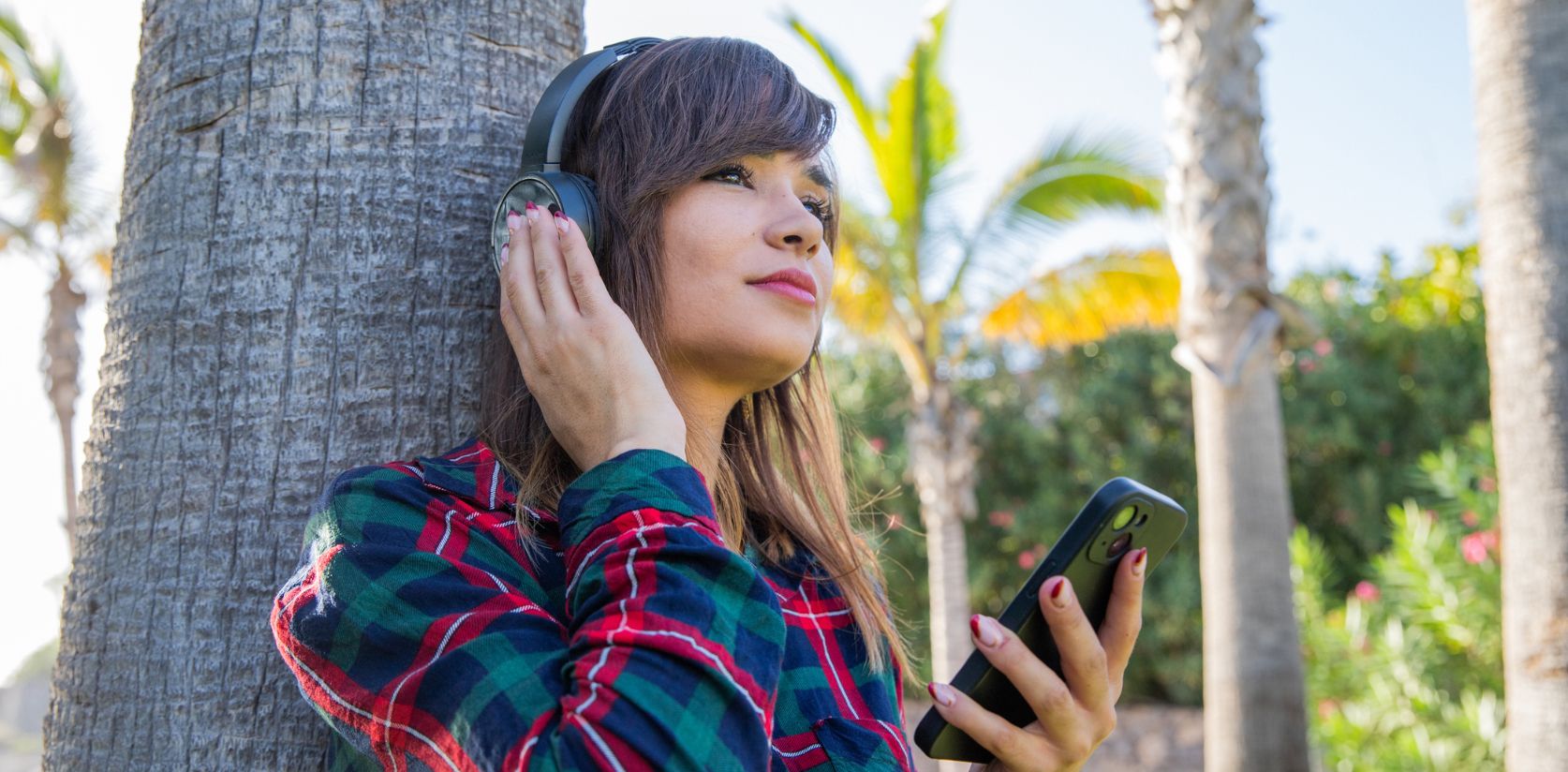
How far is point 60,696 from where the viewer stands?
1.67 metres

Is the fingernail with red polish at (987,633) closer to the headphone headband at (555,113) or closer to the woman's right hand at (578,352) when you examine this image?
the woman's right hand at (578,352)

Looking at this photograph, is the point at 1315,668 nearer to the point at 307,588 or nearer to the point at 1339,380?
the point at 1339,380

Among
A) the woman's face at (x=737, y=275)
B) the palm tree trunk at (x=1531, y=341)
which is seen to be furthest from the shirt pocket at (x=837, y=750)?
the palm tree trunk at (x=1531, y=341)

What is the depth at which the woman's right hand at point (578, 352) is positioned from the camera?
1291 mm

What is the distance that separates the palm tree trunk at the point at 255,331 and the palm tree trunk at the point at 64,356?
499 inches

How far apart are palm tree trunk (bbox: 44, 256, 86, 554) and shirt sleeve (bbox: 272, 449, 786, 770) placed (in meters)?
13.4

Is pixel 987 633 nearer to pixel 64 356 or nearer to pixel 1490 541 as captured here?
pixel 1490 541

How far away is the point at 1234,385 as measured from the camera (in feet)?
18.2

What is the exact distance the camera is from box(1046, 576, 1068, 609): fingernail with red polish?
1.44 m

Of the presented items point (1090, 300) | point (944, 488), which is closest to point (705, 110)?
point (944, 488)

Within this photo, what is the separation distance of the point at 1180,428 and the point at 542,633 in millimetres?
10730

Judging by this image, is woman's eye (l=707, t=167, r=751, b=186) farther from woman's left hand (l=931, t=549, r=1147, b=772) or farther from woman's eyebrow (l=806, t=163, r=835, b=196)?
woman's left hand (l=931, t=549, r=1147, b=772)

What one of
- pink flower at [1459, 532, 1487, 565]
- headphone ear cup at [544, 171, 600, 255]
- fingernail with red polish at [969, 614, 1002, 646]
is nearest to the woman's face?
headphone ear cup at [544, 171, 600, 255]

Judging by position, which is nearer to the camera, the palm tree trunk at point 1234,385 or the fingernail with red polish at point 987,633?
the fingernail with red polish at point 987,633
